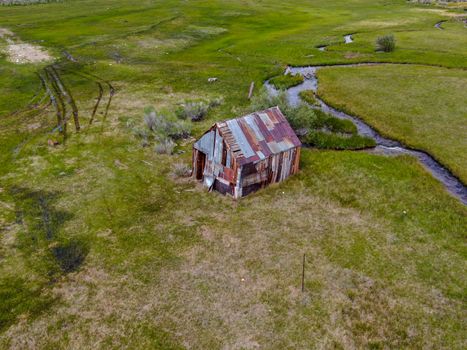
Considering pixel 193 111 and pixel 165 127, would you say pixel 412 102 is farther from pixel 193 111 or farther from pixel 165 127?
pixel 165 127

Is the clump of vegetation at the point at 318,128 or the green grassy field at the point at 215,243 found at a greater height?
the clump of vegetation at the point at 318,128

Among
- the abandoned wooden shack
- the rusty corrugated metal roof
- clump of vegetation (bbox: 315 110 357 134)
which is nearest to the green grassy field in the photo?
the abandoned wooden shack

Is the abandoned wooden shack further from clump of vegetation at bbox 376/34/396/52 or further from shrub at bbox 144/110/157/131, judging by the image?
clump of vegetation at bbox 376/34/396/52

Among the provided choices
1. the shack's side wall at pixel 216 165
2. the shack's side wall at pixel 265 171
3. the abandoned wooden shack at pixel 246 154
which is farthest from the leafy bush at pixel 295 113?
the shack's side wall at pixel 216 165

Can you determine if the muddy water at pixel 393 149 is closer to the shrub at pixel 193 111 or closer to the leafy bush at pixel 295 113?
the leafy bush at pixel 295 113

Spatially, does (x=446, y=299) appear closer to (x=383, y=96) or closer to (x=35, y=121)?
(x=383, y=96)


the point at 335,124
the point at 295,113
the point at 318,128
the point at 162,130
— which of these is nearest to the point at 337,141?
the point at 318,128
